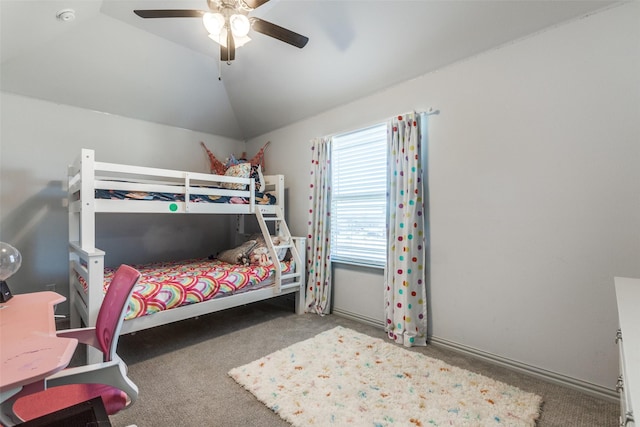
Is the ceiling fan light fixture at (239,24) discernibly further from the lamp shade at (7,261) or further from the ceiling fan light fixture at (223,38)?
the lamp shade at (7,261)

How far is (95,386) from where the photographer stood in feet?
3.66

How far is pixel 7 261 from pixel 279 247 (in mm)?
1987

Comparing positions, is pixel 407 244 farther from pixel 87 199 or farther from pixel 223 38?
pixel 87 199

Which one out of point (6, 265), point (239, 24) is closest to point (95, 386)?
point (6, 265)

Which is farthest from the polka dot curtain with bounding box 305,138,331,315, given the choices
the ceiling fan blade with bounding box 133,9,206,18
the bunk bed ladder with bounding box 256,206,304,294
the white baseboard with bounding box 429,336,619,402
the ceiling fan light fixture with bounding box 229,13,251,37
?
the ceiling fan blade with bounding box 133,9,206,18

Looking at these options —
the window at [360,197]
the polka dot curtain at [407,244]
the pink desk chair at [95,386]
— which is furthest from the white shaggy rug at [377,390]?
the window at [360,197]

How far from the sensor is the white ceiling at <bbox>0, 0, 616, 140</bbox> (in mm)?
2115

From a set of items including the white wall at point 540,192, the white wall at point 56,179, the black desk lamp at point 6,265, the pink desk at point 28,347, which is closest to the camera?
the pink desk at point 28,347

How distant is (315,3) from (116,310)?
8.01 ft

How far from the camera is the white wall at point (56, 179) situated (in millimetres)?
2869

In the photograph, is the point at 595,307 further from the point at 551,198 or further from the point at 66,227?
the point at 66,227

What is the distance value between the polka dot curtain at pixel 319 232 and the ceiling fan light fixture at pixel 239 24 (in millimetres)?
1587

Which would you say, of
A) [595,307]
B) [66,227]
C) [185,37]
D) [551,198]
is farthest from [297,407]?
[185,37]

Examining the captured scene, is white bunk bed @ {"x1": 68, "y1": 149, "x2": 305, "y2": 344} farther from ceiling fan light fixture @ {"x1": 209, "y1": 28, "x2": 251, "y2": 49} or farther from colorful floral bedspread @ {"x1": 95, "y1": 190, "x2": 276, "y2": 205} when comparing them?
ceiling fan light fixture @ {"x1": 209, "y1": 28, "x2": 251, "y2": 49}
